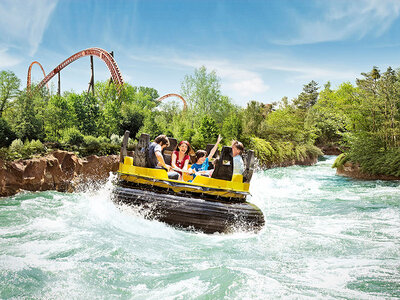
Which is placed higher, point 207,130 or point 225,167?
point 207,130

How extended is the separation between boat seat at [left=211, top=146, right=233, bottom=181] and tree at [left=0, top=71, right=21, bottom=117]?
1517cm

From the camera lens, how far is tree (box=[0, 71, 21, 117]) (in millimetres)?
16906

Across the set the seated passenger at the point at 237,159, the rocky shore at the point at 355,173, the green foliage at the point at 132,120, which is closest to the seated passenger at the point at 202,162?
the seated passenger at the point at 237,159

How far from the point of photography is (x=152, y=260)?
4.39 metres

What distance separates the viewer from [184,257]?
14.9 ft

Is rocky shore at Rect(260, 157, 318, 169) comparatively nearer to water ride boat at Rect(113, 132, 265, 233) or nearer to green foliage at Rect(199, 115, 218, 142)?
green foliage at Rect(199, 115, 218, 142)

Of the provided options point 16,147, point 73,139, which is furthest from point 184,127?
point 16,147

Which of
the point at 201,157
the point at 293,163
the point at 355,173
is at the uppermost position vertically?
the point at 293,163

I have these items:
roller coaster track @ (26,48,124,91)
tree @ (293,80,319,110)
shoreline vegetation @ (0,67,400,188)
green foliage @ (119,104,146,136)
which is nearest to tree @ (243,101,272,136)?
shoreline vegetation @ (0,67,400,188)

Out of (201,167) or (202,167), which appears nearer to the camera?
(202,167)

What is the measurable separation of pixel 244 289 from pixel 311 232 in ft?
9.88

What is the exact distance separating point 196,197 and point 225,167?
714 mm

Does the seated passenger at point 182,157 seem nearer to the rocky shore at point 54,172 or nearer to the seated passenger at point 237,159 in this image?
the seated passenger at point 237,159

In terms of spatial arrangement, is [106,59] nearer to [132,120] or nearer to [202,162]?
[132,120]
